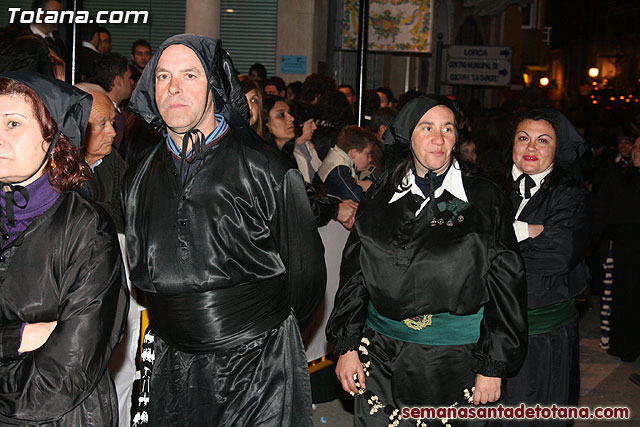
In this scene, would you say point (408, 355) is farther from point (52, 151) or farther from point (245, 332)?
point (52, 151)

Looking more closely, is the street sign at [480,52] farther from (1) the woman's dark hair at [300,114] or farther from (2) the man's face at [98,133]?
(2) the man's face at [98,133]

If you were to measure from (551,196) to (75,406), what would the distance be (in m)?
3.42

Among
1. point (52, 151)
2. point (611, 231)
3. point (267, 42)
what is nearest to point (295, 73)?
point (267, 42)

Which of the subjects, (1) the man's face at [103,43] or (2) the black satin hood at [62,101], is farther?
(1) the man's face at [103,43]

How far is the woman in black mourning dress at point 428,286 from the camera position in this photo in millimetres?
4125

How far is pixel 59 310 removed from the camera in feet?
9.74

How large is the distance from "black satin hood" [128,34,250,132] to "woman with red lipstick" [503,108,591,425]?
7.47 feet

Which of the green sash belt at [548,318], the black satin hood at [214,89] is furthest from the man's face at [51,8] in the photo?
the green sash belt at [548,318]

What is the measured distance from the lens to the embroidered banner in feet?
35.7

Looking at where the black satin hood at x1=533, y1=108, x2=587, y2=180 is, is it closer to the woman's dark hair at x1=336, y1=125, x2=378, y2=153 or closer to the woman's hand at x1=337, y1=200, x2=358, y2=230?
the woman's hand at x1=337, y1=200, x2=358, y2=230

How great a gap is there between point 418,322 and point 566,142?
1.96 m

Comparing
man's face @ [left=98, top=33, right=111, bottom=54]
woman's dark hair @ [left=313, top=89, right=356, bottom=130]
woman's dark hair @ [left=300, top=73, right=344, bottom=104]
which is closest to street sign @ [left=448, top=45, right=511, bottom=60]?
woman's dark hair @ [left=300, top=73, right=344, bottom=104]

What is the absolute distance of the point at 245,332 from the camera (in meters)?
3.58

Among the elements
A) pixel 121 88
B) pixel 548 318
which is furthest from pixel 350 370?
pixel 121 88
